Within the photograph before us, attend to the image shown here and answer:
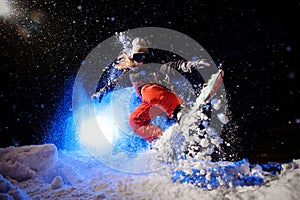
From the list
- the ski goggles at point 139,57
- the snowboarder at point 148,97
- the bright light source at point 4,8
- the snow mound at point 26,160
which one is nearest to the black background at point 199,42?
the bright light source at point 4,8

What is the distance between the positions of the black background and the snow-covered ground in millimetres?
1924

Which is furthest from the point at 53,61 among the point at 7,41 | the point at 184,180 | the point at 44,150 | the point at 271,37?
the point at 271,37

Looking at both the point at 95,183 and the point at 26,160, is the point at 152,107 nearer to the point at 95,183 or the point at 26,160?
the point at 95,183

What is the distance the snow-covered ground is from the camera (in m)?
1.57

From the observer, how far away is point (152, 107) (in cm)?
339

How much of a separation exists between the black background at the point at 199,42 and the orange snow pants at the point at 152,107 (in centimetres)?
177

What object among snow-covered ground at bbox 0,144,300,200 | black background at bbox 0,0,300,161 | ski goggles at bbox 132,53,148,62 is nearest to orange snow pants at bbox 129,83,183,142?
ski goggles at bbox 132,53,148,62

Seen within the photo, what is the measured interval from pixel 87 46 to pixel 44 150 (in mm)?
3571

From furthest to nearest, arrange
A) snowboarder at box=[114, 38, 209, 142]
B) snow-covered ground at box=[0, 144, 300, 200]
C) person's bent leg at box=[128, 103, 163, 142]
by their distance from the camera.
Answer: person's bent leg at box=[128, 103, 163, 142]
snowboarder at box=[114, 38, 209, 142]
snow-covered ground at box=[0, 144, 300, 200]

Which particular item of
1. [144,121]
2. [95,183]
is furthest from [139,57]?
[95,183]

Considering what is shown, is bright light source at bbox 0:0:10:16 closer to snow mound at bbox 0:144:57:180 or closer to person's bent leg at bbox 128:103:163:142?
snow mound at bbox 0:144:57:180

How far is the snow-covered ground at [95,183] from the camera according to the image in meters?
1.57

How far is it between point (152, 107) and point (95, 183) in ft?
5.11

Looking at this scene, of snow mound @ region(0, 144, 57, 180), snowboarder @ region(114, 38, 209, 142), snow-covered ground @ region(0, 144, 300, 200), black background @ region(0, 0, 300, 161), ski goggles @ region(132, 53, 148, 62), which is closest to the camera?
snow-covered ground @ region(0, 144, 300, 200)
